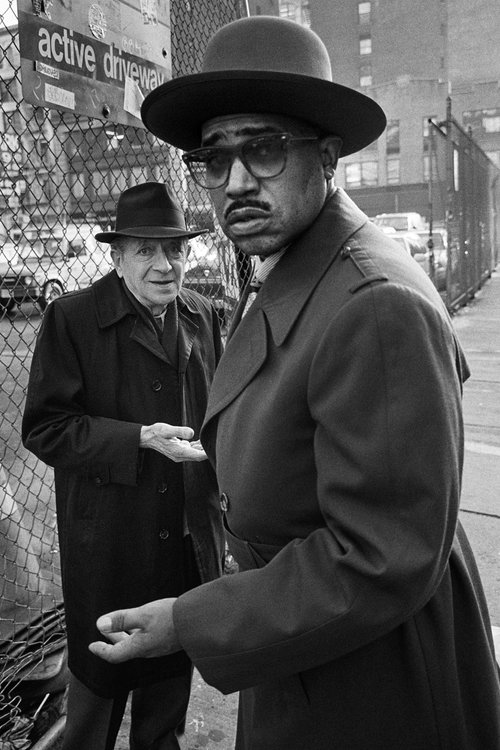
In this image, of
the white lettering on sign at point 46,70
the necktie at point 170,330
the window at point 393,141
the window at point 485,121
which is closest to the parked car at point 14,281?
the necktie at point 170,330

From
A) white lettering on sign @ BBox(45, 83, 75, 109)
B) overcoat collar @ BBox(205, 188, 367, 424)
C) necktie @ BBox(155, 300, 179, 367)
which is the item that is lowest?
necktie @ BBox(155, 300, 179, 367)

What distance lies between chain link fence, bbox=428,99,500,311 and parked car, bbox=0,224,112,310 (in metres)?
6.27

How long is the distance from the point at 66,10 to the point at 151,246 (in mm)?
867

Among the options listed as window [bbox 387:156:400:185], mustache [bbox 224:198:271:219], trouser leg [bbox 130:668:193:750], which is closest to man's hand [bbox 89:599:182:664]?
mustache [bbox 224:198:271:219]

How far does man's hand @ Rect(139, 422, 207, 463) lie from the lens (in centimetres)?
227

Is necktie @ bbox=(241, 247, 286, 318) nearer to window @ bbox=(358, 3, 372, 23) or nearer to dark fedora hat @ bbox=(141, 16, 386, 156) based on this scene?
dark fedora hat @ bbox=(141, 16, 386, 156)

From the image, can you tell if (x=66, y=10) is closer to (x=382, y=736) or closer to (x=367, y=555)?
(x=367, y=555)

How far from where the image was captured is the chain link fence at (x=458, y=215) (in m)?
13.0

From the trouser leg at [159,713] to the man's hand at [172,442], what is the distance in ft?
2.98

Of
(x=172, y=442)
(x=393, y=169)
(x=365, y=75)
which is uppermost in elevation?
(x=365, y=75)

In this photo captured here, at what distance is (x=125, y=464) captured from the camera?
2.40 m

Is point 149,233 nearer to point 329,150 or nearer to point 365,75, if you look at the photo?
point 329,150

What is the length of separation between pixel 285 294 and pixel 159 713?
1944 mm

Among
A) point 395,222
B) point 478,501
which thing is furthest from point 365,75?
point 478,501
